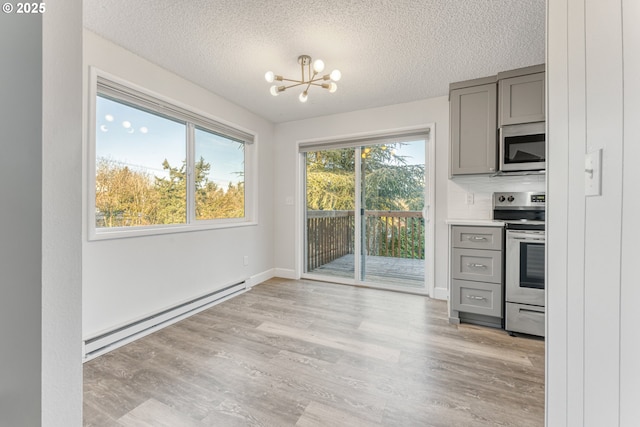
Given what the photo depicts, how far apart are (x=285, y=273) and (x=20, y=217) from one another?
347 cm

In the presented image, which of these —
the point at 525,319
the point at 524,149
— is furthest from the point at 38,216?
the point at 524,149

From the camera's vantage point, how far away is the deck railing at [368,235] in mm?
3477

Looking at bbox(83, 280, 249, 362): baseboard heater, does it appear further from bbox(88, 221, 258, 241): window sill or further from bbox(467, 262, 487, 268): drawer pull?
bbox(467, 262, 487, 268): drawer pull

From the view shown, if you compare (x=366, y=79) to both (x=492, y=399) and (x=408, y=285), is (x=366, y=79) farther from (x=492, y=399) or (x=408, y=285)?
(x=492, y=399)

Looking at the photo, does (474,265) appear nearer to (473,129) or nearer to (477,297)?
(477,297)

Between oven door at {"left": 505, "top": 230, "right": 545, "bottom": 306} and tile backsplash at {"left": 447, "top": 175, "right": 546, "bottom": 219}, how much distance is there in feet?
2.16

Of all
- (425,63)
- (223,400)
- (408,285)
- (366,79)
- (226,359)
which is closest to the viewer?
(223,400)

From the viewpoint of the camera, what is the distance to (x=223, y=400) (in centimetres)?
151

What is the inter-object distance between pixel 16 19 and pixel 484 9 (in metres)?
2.30

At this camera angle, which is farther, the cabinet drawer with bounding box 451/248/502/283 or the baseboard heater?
the cabinet drawer with bounding box 451/248/502/283

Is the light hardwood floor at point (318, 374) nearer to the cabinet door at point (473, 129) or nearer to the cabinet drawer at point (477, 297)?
the cabinet drawer at point (477, 297)
